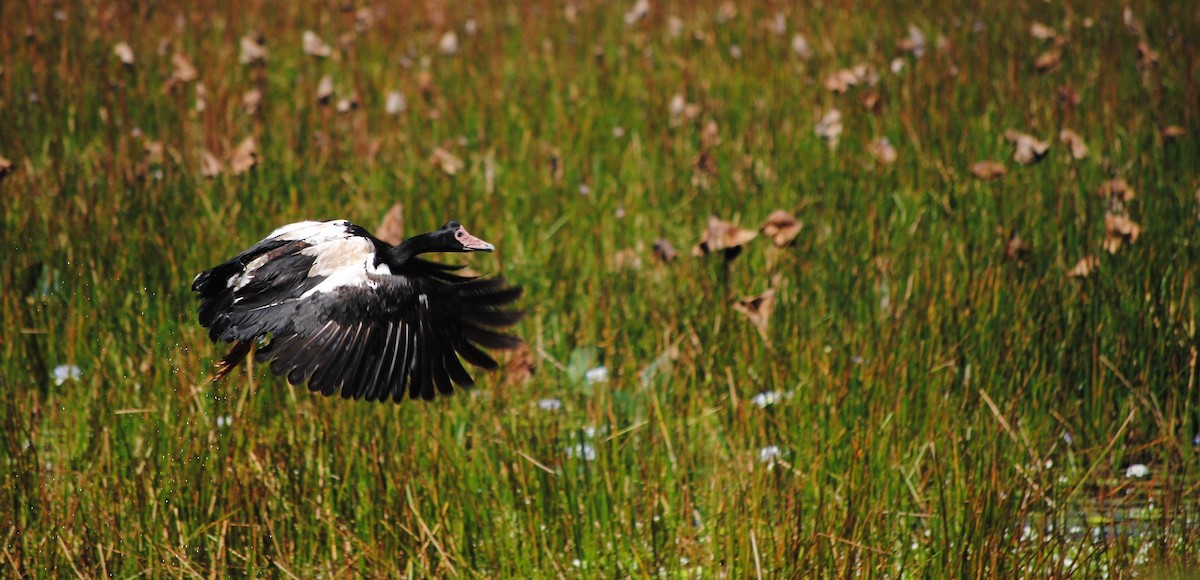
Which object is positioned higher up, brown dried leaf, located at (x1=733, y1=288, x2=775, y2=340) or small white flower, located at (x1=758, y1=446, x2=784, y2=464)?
brown dried leaf, located at (x1=733, y1=288, x2=775, y2=340)

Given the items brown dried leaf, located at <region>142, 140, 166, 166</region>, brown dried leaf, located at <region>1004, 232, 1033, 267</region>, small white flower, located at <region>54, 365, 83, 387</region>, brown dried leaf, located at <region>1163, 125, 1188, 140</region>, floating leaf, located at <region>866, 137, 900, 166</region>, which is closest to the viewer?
small white flower, located at <region>54, 365, 83, 387</region>

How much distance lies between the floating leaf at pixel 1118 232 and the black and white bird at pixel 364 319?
1545 millimetres

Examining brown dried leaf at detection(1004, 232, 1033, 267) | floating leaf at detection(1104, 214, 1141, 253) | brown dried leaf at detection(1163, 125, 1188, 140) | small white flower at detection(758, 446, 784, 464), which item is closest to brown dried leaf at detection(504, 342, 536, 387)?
small white flower at detection(758, 446, 784, 464)

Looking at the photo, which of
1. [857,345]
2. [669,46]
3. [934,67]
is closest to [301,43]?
[669,46]

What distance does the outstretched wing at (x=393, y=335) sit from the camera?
210cm

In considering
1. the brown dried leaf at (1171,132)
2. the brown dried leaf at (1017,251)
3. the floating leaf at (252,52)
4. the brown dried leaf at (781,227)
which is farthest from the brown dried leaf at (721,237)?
the floating leaf at (252,52)

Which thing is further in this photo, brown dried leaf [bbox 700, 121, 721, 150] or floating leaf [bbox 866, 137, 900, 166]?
brown dried leaf [bbox 700, 121, 721, 150]

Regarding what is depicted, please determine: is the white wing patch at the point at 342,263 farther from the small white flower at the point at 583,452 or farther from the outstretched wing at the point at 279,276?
the small white flower at the point at 583,452

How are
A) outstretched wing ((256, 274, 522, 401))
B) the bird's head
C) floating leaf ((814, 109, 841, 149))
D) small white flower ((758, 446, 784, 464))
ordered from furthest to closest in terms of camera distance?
1. floating leaf ((814, 109, 841, 149))
2. small white flower ((758, 446, 784, 464))
3. the bird's head
4. outstretched wing ((256, 274, 522, 401))

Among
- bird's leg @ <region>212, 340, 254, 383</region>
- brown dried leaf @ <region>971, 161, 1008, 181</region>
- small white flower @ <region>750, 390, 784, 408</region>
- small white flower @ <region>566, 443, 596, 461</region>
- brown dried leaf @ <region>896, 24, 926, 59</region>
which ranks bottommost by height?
small white flower @ <region>566, 443, 596, 461</region>

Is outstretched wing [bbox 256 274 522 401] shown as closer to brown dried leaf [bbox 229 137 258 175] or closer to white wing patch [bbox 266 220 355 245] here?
white wing patch [bbox 266 220 355 245]

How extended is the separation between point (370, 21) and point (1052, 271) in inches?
172

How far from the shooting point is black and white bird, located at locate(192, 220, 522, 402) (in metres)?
2.10

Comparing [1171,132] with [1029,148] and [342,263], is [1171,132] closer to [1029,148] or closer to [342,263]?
[1029,148]
